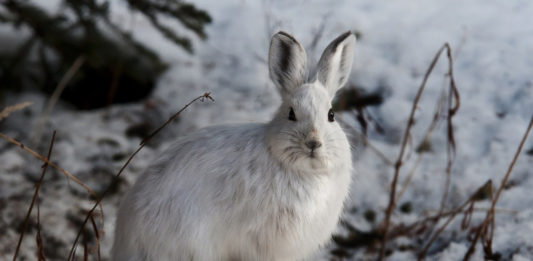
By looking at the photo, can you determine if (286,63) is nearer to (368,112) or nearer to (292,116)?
(292,116)

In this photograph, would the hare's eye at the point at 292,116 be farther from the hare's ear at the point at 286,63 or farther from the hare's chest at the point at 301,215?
the hare's chest at the point at 301,215

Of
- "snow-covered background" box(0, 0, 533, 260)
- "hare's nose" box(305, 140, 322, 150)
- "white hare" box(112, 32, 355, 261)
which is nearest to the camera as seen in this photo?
"hare's nose" box(305, 140, 322, 150)

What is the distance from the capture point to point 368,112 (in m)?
4.36

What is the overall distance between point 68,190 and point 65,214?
263 millimetres

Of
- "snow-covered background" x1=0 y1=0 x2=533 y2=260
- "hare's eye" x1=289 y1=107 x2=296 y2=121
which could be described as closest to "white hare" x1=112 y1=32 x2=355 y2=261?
"hare's eye" x1=289 y1=107 x2=296 y2=121

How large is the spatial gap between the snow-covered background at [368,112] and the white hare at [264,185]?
1.05 meters

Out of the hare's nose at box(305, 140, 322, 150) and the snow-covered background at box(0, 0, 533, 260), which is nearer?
the hare's nose at box(305, 140, 322, 150)

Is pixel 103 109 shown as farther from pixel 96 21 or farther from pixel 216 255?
pixel 216 255

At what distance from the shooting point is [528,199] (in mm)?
3418

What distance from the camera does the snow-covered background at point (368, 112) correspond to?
11.9 feet

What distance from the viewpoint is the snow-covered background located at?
363cm

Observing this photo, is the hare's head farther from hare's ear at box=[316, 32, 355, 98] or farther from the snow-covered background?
the snow-covered background

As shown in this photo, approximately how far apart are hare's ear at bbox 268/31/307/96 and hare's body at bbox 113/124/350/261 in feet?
0.87

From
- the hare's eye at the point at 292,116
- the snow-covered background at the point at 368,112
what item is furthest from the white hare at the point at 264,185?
the snow-covered background at the point at 368,112
